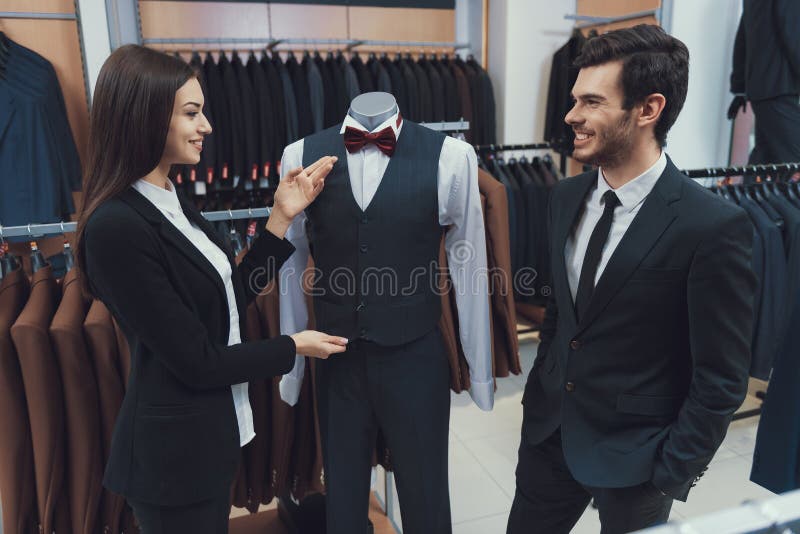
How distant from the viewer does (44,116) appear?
3.72 meters

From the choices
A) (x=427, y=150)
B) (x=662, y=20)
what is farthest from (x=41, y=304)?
(x=662, y=20)

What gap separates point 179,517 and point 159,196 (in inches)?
28.1

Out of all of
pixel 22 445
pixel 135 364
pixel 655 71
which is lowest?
pixel 22 445

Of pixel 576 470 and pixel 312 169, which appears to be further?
pixel 312 169

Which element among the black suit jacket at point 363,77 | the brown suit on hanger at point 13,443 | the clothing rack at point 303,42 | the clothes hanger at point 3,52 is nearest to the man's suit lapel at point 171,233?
the brown suit on hanger at point 13,443

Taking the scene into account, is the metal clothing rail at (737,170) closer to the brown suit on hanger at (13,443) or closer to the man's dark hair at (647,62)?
the man's dark hair at (647,62)

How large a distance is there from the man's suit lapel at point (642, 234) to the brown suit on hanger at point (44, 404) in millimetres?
1427

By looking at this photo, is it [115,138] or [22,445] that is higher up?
[115,138]

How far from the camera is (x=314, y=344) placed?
1.45 metres

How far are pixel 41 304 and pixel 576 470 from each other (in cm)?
150

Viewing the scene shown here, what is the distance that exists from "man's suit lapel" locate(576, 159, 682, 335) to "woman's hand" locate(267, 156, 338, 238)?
749 mm

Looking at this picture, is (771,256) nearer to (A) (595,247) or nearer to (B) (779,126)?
(B) (779,126)

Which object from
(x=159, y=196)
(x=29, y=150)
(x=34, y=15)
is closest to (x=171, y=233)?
(x=159, y=196)

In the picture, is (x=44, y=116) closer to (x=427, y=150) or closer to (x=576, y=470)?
(x=427, y=150)
